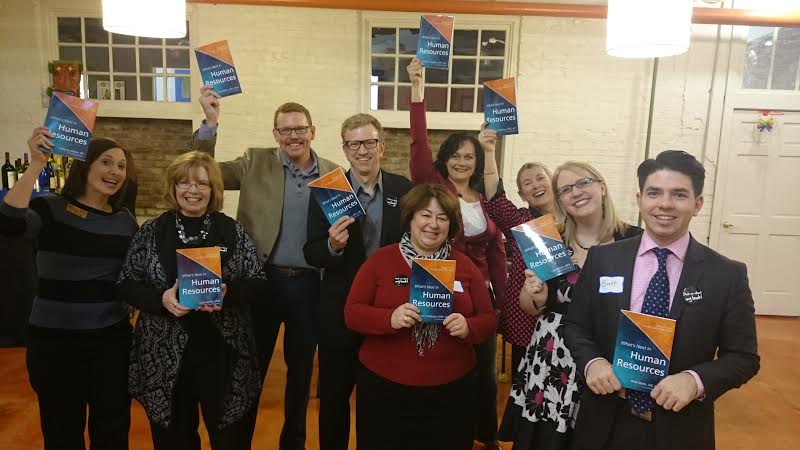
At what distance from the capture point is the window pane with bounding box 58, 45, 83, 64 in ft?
17.9

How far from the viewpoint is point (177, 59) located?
18.2ft

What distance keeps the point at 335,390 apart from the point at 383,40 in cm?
432

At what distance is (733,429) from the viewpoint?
10.4ft

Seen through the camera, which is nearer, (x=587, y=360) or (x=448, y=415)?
(x=587, y=360)

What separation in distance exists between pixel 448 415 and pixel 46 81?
5.71 metres

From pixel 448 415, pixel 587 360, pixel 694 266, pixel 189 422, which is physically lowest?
pixel 189 422

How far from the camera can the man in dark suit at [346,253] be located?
7.02 ft

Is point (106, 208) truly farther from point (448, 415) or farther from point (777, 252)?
point (777, 252)

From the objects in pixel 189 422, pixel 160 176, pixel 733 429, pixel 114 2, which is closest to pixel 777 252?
pixel 733 429

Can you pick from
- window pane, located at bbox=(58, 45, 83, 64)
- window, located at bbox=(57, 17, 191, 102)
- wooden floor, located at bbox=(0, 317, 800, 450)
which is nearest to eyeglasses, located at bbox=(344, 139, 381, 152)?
wooden floor, located at bbox=(0, 317, 800, 450)

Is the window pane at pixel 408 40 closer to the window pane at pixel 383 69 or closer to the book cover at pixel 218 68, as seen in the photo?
the window pane at pixel 383 69

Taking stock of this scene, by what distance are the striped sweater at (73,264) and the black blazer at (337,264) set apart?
2.48 feet

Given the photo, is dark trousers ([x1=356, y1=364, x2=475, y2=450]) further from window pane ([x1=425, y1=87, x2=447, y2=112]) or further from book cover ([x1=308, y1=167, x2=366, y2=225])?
window pane ([x1=425, y1=87, x2=447, y2=112])

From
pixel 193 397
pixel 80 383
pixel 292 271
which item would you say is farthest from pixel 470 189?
pixel 80 383
